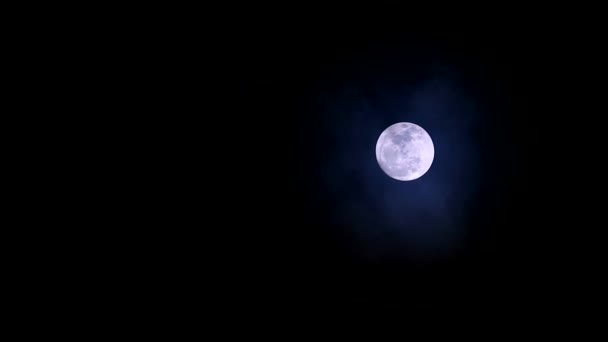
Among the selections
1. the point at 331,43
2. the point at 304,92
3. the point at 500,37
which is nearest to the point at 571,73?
the point at 500,37

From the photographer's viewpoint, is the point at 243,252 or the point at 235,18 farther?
the point at 243,252

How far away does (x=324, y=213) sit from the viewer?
543 centimetres

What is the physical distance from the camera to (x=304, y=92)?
5133 millimetres

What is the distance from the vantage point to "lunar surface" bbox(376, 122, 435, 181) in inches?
200

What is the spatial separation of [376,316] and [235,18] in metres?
4.98

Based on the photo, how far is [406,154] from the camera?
510 cm

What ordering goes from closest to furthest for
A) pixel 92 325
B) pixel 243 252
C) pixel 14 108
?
pixel 14 108 < pixel 92 325 < pixel 243 252

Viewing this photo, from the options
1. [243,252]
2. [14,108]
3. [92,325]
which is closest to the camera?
[14,108]

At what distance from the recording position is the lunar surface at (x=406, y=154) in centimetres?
508

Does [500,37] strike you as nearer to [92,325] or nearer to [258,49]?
[258,49]

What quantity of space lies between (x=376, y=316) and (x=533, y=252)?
2.67 m

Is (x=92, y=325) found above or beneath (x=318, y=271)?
beneath

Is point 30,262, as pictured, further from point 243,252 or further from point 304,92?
point 304,92


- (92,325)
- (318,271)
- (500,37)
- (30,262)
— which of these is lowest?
(92,325)
